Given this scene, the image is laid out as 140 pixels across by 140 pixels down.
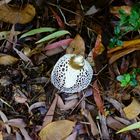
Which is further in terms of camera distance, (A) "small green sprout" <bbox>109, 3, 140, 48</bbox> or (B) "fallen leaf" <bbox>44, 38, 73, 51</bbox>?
(B) "fallen leaf" <bbox>44, 38, 73, 51</bbox>

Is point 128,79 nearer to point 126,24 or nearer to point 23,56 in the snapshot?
point 126,24

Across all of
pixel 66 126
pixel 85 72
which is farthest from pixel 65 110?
pixel 85 72

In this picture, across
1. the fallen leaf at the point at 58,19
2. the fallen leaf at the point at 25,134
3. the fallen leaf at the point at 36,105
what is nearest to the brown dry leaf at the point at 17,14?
the fallen leaf at the point at 58,19

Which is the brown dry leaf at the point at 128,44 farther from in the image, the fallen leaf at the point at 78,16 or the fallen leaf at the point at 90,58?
the fallen leaf at the point at 78,16

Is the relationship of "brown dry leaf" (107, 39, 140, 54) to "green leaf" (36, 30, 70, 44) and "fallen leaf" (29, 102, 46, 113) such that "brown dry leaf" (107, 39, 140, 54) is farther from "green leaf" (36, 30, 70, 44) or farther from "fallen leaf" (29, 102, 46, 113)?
"fallen leaf" (29, 102, 46, 113)

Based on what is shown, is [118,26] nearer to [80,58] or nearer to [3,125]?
[80,58]

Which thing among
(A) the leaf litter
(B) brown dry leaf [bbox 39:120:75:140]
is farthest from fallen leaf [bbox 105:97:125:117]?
(B) brown dry leaf [bbox 39:120:75:140]
